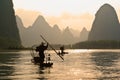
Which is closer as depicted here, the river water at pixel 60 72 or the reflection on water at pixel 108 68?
the river water at pixel 60 72

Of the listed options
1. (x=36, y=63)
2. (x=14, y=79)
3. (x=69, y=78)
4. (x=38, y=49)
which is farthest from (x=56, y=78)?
(x=36, y=63)

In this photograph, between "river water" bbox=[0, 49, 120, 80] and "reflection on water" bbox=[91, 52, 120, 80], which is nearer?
"river water" bbox=[0, 49, 120, 80]

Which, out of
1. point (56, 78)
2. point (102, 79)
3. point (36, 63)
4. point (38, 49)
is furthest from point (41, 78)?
point (36, 63)

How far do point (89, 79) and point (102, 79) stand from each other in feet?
6.35

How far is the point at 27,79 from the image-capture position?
48.2 metres

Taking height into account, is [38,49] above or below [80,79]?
above

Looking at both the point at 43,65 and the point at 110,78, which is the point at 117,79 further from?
the point at 43,65

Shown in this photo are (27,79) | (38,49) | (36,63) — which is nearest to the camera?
(27,79)

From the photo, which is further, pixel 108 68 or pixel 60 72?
pixel 108 68

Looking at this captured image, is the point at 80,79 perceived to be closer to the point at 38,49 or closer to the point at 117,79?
the point at 117,79

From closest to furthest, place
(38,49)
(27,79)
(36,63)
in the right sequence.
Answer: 1. (27,79)
2. (38,49)
3. (36,63)

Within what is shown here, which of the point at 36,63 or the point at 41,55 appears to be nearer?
the point at 41,55

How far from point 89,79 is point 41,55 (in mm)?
25014

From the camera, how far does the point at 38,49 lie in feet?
230
